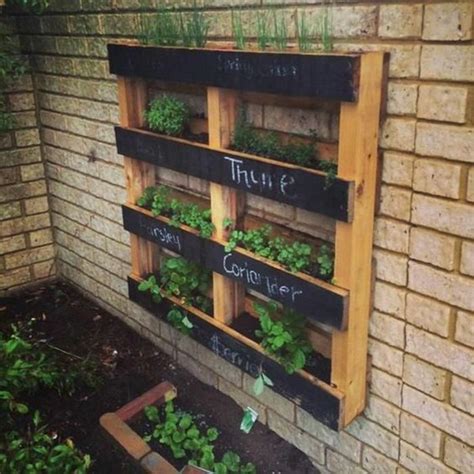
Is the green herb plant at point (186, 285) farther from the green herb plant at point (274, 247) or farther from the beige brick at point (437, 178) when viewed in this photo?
the beige brick at point (437, 178)

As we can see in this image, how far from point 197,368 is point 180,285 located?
23.8 inches

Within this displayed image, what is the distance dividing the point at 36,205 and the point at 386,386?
9.76ft

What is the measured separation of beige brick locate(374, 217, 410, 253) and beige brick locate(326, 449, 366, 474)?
3.32 feet

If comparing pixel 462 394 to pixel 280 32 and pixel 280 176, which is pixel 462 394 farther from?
pixel 280 32

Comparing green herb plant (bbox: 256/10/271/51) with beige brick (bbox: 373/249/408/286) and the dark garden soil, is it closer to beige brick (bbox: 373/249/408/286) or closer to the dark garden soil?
beige brick (bbox: 373/249/408/286)

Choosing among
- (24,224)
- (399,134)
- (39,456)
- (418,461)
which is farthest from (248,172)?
(24,224)

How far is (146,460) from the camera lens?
282 centimetres

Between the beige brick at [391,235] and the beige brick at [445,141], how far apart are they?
272mm

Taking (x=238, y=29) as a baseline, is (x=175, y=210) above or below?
below

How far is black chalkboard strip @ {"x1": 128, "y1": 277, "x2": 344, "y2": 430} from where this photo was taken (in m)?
Answer: 2.46

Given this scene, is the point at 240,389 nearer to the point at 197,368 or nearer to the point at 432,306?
the point at 197,368

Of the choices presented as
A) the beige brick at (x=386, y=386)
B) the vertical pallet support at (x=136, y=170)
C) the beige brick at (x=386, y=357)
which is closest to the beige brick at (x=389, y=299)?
the beige brick at (x=386, y=357)

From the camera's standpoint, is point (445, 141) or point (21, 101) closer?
point (445, 141)

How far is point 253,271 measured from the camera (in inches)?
102
